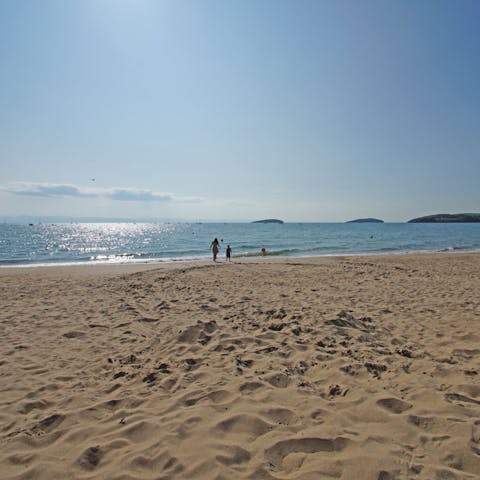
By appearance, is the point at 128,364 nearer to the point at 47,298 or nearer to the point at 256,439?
the point at 256,439

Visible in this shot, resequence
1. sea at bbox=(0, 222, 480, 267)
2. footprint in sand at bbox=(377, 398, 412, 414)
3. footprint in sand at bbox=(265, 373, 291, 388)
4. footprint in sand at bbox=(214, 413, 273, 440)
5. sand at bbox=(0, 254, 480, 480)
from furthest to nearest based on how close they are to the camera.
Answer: sea at bbox=(0, 222, 480, 267), footprint in sand at bbox=(265, 373, 291, 388), footprint in sand at bbox=(377, 398, 412, 414), footprint in sand at bbox=(214, 413, 273, 440), sand at bbox=(0, 254, 480, 480)

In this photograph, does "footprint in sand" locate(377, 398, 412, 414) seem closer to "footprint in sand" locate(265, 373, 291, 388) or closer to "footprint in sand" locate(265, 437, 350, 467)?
"footprint in sand" locate(265, 437, 350, 467)

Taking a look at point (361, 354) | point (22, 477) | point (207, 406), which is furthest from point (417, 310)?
point (22, 477)

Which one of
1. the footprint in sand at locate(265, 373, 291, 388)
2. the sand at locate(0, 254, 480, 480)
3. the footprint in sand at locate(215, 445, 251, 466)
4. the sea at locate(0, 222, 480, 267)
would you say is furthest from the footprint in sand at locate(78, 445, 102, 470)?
the sea at locate(0, 222, 480, 267)

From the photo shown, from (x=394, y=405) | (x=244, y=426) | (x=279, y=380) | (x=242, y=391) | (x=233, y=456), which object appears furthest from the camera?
(x=279, y=380)

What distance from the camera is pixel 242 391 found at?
4.26 metres

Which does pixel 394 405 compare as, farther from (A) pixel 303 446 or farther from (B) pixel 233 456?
(B) pixel 233 456

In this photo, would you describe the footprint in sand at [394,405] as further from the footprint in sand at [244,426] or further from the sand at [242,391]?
the footprint in sand at [244,426]

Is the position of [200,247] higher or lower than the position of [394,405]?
A: lower

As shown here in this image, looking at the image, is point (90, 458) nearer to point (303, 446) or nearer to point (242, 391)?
point (242, 391)

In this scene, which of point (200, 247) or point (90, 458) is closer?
point (90, 458)

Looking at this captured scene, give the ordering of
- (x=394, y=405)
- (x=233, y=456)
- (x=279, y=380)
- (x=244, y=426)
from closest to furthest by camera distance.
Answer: (x=233, y=456) < (x=244, y=426) < (x=394, y=405) < (x=279, y=380)

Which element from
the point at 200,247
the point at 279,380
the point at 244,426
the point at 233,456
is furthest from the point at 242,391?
the point at 200,247

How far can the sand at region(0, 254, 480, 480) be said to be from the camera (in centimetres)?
298
